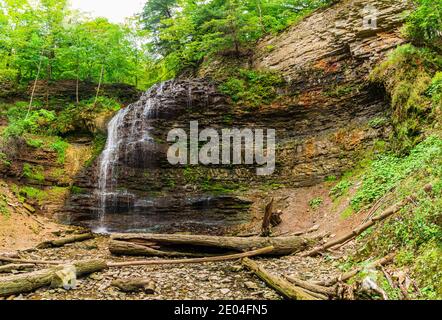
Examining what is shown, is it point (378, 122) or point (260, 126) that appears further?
point (260, 126)

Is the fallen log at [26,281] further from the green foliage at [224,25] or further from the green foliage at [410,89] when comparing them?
the green foliage at [224,25]

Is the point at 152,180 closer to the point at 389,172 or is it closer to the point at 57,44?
the point at 389,172

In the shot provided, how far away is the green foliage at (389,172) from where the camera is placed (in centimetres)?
783

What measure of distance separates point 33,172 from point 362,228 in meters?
14.1

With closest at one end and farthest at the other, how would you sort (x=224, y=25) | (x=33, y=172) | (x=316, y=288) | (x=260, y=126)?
(x=316, y=288)
(x=33, y=172)
(x=260, y=126)
(x=224, y=25)

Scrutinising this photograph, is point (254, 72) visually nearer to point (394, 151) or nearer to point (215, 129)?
point (215, 129)

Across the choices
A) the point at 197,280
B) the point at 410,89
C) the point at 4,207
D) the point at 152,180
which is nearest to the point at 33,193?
the point at 4,207

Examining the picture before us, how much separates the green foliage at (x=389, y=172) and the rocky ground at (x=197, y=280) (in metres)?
2.98

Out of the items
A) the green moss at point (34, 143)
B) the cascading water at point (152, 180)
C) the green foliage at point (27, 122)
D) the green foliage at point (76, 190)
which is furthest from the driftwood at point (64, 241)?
the green foliage at point (27, 122)

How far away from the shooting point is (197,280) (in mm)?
5902

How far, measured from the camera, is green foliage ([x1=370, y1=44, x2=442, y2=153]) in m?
9.47

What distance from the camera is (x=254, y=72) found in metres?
16.9

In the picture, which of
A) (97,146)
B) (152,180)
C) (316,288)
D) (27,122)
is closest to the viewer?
(316,288)

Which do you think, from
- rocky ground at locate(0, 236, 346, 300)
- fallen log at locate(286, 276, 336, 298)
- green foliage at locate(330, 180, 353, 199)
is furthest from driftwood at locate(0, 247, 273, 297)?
green foliage at locate(330, 180, 353, 199)
